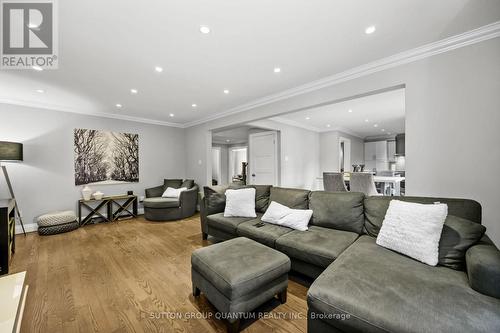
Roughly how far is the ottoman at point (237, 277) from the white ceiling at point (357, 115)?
3649mm

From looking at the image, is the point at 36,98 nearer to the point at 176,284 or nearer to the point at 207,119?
the point at 207,119

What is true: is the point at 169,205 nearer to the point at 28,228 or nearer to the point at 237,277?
the point at 28,228

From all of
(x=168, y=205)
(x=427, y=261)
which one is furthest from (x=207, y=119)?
(x=427, y=261)

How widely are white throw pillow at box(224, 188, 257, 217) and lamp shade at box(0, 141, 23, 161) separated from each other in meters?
3.55

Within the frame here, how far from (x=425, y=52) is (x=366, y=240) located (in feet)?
7.02

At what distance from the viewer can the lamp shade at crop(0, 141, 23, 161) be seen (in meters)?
3.09

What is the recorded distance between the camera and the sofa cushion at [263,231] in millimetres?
2211

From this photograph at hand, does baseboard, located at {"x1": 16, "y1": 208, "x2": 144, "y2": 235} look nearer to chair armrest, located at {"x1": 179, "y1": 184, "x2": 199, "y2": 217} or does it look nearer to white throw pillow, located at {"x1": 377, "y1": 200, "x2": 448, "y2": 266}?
chair armrest, located at {"x1": 179, "y1": 184, "x2": 199, "y2": 217}

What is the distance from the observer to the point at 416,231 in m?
1.57

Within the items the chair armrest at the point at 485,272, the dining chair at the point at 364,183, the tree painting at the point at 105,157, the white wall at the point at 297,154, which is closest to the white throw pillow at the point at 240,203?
the chair armrest at the point at 485,272

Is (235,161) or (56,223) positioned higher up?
(235,161)

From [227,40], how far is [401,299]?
2467 mm

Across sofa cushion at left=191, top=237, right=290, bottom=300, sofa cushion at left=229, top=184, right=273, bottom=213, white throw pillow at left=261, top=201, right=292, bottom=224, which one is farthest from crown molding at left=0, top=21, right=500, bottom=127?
sofa cushion at left=191, top=237, right=290, bottom=300

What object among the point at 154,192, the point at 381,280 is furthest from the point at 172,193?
the point at 381,280
